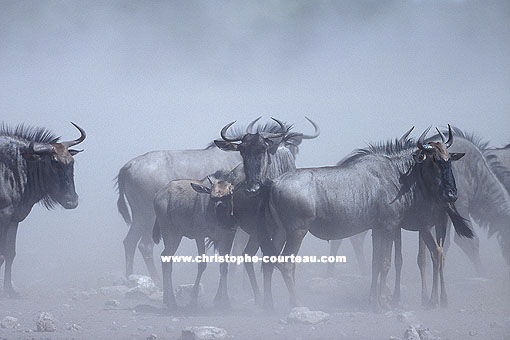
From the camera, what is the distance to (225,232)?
26.7 feet

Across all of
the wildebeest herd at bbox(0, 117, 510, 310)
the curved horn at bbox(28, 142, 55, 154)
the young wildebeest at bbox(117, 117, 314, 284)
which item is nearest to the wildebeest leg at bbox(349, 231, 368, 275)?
the young wildebeest at bbox(117, 117, 314, 284)

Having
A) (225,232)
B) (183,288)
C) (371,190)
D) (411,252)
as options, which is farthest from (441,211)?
(411,252)

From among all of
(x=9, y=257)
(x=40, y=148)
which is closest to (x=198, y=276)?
(x=40, y=148)

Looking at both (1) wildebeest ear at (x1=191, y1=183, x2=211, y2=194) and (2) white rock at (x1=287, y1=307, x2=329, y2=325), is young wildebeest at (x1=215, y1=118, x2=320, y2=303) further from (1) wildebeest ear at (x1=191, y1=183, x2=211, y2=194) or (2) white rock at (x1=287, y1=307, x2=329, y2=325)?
(2) white rock at (x1=287, y1=307, x2=329, y2=325)

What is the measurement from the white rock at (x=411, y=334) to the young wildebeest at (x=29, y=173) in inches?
178

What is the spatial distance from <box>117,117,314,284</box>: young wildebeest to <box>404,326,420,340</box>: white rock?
4.48 metres

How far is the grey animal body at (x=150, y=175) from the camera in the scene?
1056cm

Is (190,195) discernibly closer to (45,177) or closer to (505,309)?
(45,177)

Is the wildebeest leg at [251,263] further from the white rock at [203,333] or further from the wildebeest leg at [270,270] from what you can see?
the white rock at [203,333]

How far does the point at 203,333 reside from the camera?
6.34 m

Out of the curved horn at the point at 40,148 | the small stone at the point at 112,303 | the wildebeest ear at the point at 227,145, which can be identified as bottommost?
the small stone at the point at 112,303

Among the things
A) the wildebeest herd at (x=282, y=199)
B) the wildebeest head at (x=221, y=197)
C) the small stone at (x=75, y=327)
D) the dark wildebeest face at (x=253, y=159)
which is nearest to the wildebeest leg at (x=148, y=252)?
the wildebeest herd at (x=282, y=199)

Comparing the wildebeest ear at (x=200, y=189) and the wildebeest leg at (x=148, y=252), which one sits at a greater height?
the wildebeest ear at (x=200, y=189)

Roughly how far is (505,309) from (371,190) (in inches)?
79.2
